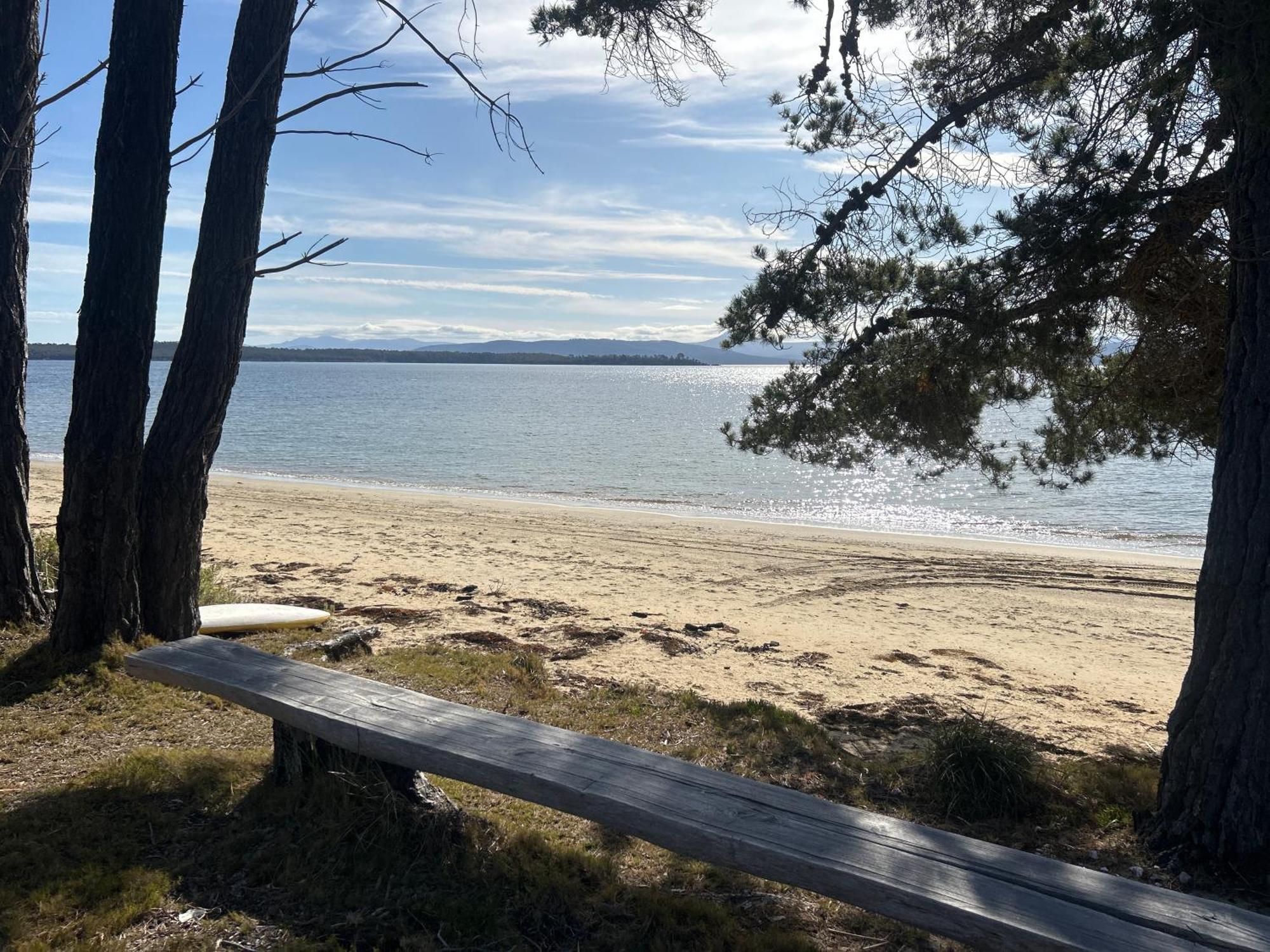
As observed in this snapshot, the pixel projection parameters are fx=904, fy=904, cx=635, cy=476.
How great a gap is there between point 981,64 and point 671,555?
902cm

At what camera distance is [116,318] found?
188 inches

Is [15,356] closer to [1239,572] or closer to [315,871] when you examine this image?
[315,871]

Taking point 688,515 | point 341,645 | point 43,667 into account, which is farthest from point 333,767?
point 688,515

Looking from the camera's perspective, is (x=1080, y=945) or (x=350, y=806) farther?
(x=350, y=806)

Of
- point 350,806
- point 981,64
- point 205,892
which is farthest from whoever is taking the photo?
point 981,64

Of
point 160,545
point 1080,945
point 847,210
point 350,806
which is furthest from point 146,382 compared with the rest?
point 1080,945

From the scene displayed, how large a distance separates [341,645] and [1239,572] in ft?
16.4

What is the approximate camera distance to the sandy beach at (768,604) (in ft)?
22.7

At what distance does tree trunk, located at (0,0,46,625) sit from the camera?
5281 mm

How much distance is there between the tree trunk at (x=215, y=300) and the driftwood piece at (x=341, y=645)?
944mm

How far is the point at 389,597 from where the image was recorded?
9141 millimetres

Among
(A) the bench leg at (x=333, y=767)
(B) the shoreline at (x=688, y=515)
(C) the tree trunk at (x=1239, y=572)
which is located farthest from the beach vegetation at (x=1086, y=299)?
(B) the shoreline at (x=688, y=515)

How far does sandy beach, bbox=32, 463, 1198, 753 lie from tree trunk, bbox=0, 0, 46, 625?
2357mm

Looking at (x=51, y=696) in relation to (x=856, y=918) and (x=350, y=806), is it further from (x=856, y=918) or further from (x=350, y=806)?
(x=856, y=918)
